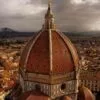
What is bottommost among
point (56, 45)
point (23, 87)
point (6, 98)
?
point (6, 98)

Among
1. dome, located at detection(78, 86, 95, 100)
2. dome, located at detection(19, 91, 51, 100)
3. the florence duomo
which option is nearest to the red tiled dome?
the florence duomo

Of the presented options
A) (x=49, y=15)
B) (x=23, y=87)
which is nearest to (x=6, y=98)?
(x=23, y=87)

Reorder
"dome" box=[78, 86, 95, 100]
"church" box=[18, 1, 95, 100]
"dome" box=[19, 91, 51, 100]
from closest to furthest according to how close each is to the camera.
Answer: "dome" box=[19, 91, 51, 100] < "church" box=[18, 1, 95, 100] < "dome" box=[78, 86, 95, 100]

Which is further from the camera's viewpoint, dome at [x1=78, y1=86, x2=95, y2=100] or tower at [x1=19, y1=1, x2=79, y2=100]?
dome at [x1=78, y1=86, x2=95, y2=100]

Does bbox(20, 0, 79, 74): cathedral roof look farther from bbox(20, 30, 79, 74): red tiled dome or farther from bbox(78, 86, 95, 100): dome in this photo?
bbox(78, 86, 95, 100): dome

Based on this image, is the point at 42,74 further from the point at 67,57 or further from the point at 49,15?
the point at 49,15

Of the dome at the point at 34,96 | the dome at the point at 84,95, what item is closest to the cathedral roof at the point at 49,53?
the dome at the point at 34,96

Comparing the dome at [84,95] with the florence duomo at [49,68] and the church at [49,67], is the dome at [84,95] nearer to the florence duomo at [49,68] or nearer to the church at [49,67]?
the florence duomo at [49,68]

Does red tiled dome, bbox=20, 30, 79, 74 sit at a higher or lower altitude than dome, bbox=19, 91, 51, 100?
higher
